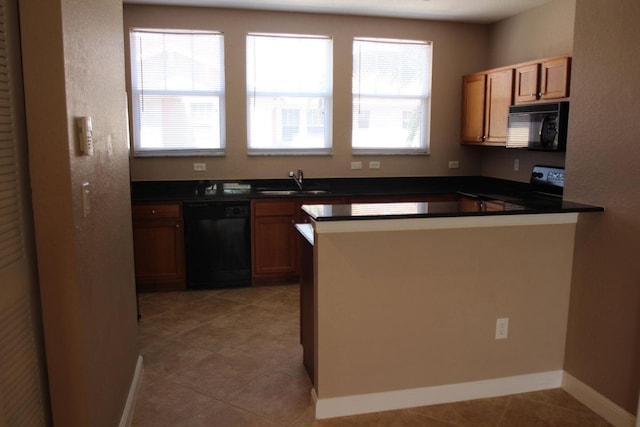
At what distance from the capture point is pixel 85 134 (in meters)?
1.76

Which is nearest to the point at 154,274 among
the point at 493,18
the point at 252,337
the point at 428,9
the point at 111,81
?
the point at 252,337

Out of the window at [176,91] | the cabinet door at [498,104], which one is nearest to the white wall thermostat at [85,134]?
the window at [176,91]

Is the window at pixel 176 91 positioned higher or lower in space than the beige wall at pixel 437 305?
higher

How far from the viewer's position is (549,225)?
2.76m

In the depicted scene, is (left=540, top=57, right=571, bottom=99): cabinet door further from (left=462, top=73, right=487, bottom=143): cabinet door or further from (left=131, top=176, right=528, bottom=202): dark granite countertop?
(left=131, top=176, right=528, bottom=202): dark granite countertop

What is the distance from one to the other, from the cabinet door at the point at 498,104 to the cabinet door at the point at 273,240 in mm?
2111

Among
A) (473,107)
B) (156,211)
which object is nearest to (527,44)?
(473,107)

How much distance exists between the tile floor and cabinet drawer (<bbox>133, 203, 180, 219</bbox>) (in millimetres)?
888

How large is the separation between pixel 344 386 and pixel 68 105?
1839 millimetres

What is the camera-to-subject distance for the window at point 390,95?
5.47 m

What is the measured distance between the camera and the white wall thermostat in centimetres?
173

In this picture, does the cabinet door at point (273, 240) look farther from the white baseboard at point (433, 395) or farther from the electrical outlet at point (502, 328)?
the electrical outlet at point (502, 328)

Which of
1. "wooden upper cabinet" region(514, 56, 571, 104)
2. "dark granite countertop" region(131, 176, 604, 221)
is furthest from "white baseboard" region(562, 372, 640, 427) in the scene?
"wooden upper cabinet" region(514, 56, 571, 104)

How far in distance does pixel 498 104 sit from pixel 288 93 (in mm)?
2109
